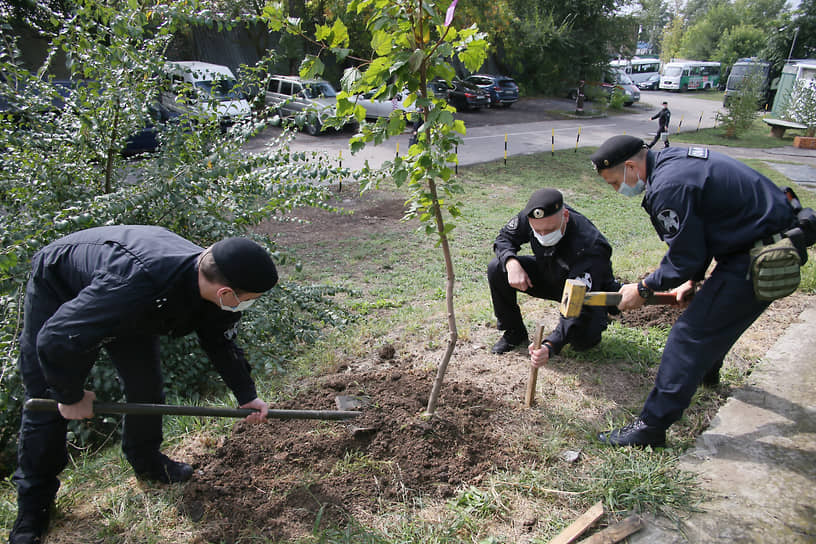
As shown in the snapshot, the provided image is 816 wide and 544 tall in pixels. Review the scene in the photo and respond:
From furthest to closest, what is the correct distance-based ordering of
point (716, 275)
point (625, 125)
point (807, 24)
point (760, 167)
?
point (807, 24) → point (625, 125) → point (760, 167) → point (716, 275)

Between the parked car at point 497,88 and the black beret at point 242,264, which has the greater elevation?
the black beret at point 242,264

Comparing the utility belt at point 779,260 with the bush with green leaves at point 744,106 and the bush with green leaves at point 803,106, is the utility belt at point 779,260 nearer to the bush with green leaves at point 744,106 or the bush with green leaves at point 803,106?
the bush with green leaves at point 744,106

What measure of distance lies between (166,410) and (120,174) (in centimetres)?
254

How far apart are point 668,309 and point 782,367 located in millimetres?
917

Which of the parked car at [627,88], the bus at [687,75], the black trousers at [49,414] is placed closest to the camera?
the black trousers at [49,414]

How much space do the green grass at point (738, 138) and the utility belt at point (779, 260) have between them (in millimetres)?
17546

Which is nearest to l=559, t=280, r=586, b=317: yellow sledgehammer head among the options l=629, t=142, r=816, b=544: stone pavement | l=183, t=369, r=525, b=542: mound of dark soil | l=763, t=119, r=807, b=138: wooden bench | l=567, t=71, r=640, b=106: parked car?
l=183, t=369, r=525, b=542: mound of dark soil

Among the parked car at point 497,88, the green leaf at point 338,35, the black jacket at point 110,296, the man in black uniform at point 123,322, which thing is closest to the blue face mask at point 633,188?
the green leaf at point 338,35

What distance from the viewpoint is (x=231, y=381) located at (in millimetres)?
2545

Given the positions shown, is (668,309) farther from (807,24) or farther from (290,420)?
(807,24)

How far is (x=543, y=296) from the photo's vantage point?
386cm

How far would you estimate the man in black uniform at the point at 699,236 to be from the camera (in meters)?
2.43

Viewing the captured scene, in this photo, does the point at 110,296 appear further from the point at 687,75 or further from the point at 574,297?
the point at 687,75

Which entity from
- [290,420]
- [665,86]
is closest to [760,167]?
[290,420]
